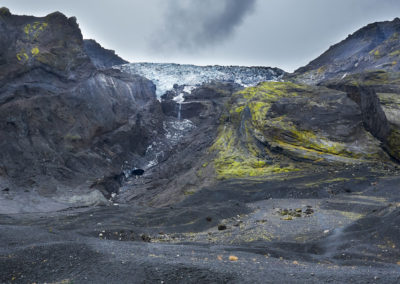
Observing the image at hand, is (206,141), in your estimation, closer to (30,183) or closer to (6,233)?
(30,183)

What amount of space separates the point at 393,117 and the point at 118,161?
3360 centimetres

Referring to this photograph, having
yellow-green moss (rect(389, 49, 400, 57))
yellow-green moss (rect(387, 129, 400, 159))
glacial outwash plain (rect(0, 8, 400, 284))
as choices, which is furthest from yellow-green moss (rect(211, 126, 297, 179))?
yellow-green moss (rect(389, 49, 400, 57))

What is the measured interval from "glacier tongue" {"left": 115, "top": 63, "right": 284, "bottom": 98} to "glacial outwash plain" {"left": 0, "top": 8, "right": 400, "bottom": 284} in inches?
932

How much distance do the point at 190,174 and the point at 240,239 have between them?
63.7ft

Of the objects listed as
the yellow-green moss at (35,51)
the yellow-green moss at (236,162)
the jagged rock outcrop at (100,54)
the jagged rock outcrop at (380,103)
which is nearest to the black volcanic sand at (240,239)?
the yellow-green moss at (236,162)

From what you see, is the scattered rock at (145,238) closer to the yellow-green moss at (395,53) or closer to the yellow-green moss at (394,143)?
the yellow-green moss at (394,143)

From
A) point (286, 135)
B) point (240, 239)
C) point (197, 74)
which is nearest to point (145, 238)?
point (240, 239)

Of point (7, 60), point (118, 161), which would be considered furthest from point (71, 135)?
point (7, 60)

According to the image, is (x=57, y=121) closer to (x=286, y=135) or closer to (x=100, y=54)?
(x=286, y=135)

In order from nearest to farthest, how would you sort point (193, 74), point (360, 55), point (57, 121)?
point (57, 121)
point (360, 55)
point (193, 74)

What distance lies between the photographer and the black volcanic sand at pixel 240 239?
7758 millimetres

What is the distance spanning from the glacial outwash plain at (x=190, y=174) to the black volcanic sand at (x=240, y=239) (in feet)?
0.22

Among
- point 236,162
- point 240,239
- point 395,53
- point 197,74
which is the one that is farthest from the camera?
A: point 197,74

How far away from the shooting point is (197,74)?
98062mm
